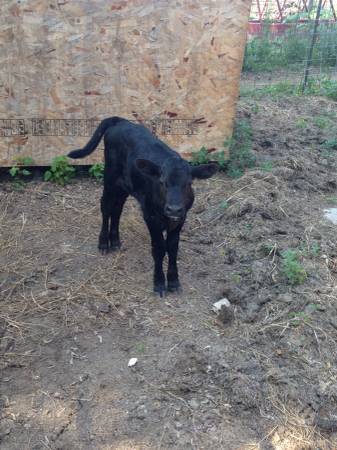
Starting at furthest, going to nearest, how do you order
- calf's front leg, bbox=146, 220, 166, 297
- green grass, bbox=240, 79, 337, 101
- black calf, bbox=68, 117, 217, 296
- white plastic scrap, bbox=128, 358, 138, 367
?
green grass, bbox=240, 79, 337, 101 < calf's front leg, bbox=146, 220, 166, 297 < black calf, bbox=68, 117, 217, 296 < white plastic scrap, bbox=128, 358, 138, 367

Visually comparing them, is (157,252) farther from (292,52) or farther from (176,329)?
(292,52)

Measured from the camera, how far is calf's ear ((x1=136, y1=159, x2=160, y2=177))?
14.6 feet

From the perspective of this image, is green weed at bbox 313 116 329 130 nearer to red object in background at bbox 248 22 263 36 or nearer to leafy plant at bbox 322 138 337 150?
leafy plant at bbox 322 138 337 150

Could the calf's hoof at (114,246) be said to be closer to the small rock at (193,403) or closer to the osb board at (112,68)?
the osb board at (112,68)

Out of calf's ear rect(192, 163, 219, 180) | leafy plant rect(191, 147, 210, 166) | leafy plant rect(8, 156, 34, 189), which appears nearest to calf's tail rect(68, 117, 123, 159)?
calf's ear rect(192, 163, 219, 180)

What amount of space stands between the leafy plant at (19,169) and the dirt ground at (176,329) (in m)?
0.28

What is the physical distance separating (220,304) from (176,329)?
0.53 metres

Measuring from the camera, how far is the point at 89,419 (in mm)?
3500

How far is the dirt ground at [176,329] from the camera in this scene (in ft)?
11.5

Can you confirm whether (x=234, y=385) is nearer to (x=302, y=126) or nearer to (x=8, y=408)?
(x=8, y=408)

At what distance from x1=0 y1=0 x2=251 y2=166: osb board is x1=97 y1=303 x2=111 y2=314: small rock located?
3177 millimetres

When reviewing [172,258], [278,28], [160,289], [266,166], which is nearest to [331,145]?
[266,166]

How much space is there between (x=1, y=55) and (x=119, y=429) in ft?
16.8

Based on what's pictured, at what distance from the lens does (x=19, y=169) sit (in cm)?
736
